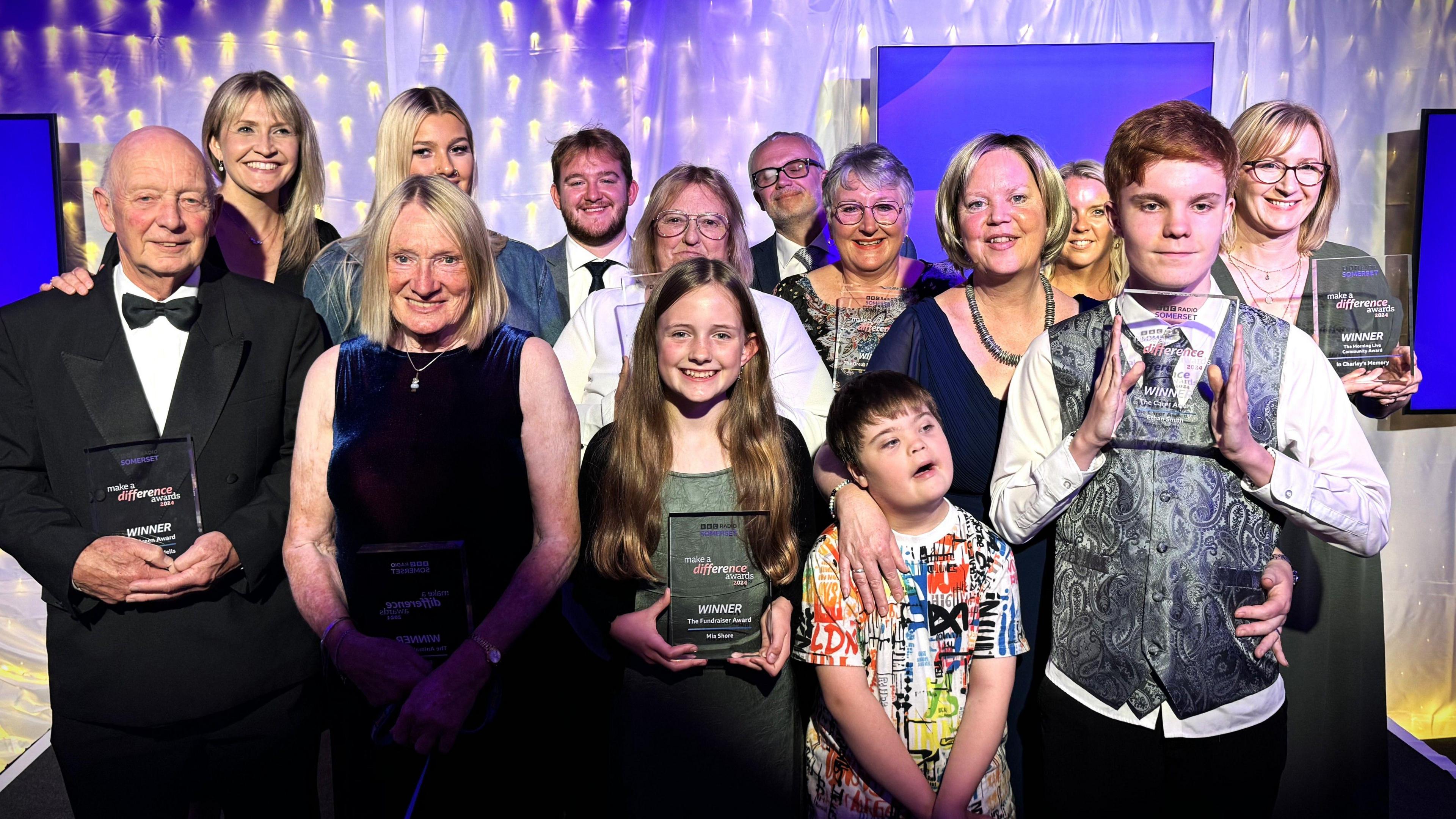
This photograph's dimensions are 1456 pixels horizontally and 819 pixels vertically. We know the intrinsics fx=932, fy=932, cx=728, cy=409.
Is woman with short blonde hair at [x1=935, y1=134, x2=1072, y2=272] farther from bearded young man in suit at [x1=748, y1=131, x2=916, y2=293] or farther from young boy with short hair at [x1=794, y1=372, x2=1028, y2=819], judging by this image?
bearded young man in suit at [x1=748, y1=131, x2=916, y2=293]

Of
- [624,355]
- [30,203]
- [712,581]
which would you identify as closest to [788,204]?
[624,355]

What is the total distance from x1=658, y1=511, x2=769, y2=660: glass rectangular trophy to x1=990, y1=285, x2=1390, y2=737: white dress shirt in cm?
64

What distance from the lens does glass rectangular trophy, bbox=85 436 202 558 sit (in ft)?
6.46

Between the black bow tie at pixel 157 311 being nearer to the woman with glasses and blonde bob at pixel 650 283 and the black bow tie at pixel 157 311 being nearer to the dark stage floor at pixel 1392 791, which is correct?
the woman with glasses and blonde bob at pixel 650 283

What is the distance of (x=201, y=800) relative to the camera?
88.0 inches

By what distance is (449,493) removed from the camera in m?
2.03

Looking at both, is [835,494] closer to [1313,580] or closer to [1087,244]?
[1313,580]

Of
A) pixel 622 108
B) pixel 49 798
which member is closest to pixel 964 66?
pixel 622 108

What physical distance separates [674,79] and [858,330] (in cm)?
243

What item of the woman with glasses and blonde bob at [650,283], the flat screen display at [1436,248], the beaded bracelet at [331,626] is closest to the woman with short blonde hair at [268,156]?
the woman with glasses and blonde bob at [650,283]

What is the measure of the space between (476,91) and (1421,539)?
193 inches

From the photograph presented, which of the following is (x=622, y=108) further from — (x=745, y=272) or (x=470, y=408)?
(x=470, y=408)

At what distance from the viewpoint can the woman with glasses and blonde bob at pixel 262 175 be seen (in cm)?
288

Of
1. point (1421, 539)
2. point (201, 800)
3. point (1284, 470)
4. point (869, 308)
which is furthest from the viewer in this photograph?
point (1421, 539)
